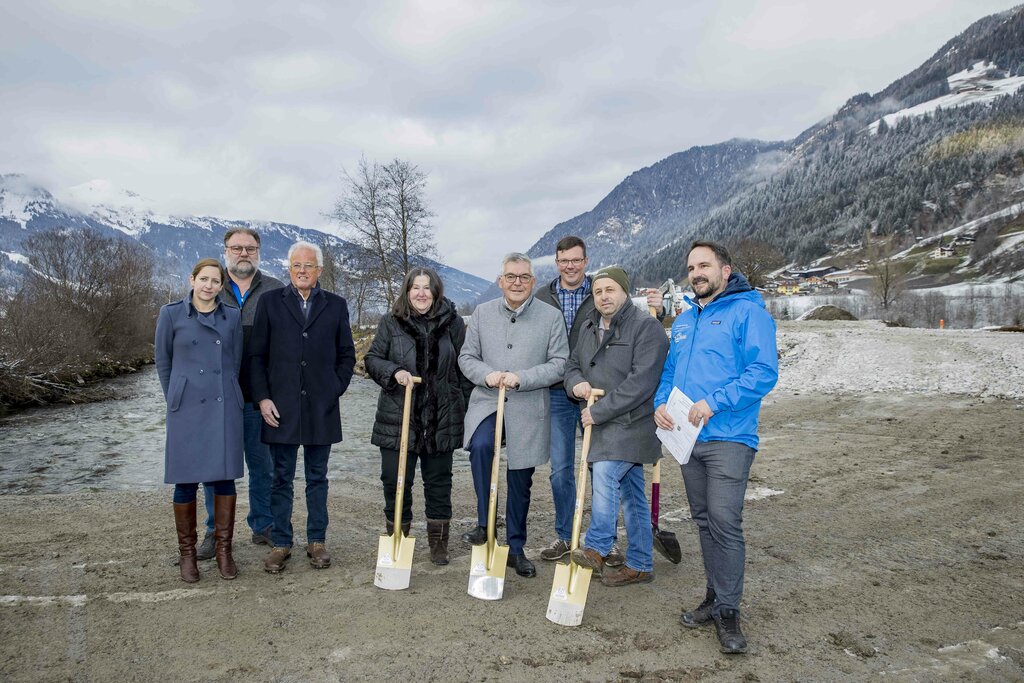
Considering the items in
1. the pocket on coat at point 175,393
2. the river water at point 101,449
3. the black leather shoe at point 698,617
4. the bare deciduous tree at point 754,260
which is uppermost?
the bare deciduous tree at point 754,260

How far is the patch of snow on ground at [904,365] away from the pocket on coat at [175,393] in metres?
14.2

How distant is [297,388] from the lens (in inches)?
173

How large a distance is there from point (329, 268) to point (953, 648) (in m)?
37.4

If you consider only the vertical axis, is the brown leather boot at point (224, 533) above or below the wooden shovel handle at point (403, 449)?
below

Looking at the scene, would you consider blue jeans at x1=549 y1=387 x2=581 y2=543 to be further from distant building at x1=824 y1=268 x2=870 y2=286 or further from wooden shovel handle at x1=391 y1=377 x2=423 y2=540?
distant building at x1=824 y1=268 x2=870 y2=286

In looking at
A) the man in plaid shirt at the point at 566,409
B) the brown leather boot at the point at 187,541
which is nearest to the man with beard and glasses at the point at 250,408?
the brown leather boot at the point at 187,541

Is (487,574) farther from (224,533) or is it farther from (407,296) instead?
(407,296)

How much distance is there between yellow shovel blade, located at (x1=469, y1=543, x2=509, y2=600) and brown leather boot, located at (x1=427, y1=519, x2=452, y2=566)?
57cm

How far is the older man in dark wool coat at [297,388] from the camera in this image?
436 centimetres

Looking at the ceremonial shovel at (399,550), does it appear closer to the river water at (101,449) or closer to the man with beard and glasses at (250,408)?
the man with beard and glasses at (250,408)

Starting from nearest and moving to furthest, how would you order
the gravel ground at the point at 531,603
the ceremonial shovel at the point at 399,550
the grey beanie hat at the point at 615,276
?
1. the gravel ground at the point at 531,603
2. the ceremonial shovel at the point at 399,550
3. the grey beanie hat at the point at 615,276

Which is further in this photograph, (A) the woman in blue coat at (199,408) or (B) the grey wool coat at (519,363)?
(B) the grey wool coat at (519,363)

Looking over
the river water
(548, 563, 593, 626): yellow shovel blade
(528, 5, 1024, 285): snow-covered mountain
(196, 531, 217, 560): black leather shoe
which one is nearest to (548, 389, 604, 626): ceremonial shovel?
(548, 563, 593, 626): yellow shovel blade

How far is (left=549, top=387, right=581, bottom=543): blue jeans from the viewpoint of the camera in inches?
181
